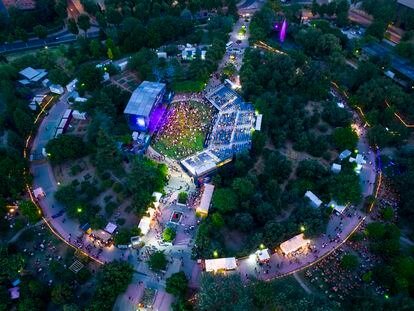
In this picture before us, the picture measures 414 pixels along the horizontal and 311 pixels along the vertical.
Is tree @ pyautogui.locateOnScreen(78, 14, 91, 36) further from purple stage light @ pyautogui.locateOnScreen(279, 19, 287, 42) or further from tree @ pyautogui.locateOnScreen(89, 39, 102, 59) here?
purple stage light @ pyautogui.locateOnScreen(279, 19, 287, 42)

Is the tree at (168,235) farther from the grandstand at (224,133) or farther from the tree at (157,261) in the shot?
the grandstand at (224,133)

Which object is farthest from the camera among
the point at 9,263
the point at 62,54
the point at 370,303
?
the point at 62,54

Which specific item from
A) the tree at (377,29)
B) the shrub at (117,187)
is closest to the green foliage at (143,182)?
the shrub at (117,187)

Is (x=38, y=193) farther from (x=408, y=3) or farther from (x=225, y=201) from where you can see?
(x=408, y=3)

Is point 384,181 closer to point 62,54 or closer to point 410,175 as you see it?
point 410,175

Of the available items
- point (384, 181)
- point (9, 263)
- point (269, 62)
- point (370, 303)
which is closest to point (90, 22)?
point (269, 62)


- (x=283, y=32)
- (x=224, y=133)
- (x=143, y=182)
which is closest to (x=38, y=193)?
(x=143, y=182)
